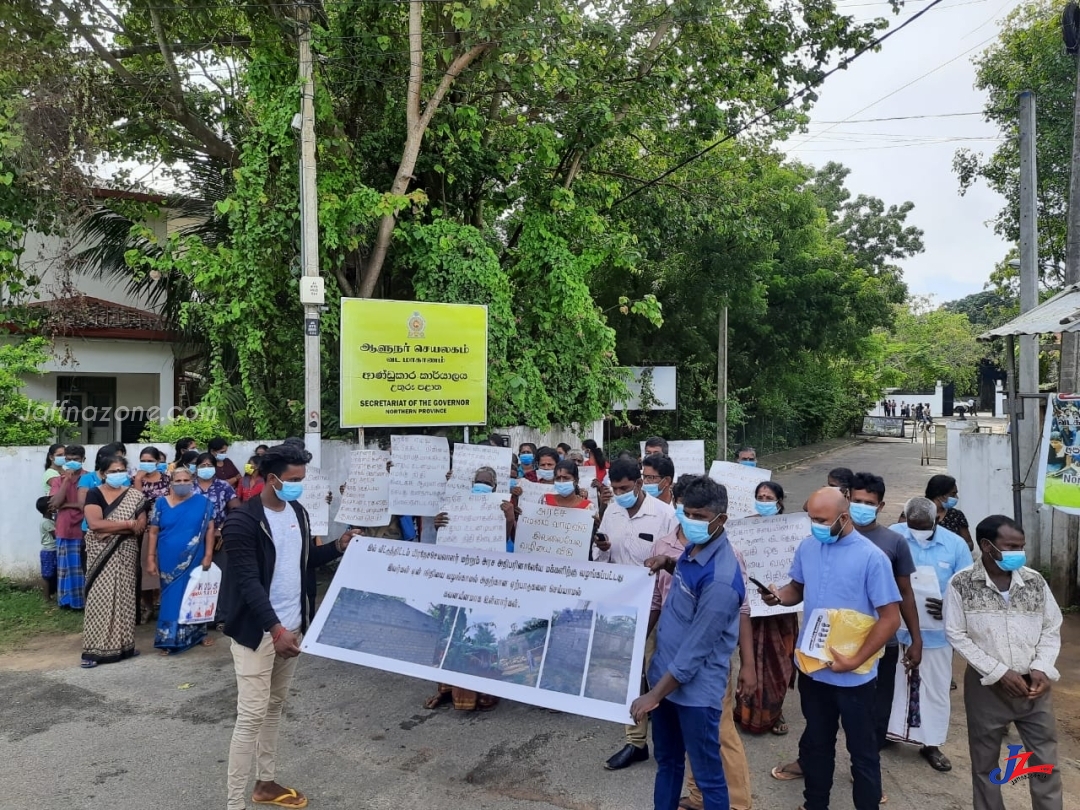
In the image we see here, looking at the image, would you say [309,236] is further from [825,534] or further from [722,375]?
[722,375]

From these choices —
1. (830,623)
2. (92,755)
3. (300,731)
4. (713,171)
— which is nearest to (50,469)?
(92,755)

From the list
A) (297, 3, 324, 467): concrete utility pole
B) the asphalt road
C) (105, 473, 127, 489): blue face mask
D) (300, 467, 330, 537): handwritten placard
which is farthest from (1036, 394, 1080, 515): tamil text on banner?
(105, 473, 127, 489): blue face mask

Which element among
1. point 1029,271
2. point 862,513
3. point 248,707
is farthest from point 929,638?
point 1029,271

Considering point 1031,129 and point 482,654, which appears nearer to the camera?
point 482,654

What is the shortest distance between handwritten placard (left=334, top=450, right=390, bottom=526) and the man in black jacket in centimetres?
379

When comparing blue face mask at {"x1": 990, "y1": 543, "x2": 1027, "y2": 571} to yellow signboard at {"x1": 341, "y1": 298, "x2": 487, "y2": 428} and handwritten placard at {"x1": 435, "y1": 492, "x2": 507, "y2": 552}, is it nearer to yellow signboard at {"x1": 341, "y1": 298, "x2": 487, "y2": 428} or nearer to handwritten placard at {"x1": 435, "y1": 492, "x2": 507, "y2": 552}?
handwritten placard at {"x1": 435, "y1": 492, "x2": 507, "y2": 552}

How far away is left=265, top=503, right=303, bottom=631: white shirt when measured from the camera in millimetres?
3746

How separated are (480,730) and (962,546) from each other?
3081mm

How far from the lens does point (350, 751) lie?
14.8 feet

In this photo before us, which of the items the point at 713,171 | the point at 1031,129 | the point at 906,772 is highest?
the point at 713,171

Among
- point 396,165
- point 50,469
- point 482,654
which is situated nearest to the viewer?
point 482,654

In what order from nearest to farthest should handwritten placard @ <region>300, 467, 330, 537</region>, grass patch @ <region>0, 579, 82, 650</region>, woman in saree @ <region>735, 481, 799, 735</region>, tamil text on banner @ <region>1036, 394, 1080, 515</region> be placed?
woman in saree @ <region>735, 481, 799, 735</region>, tamil text on banner @ <region>1036, 394, 1080, 515</region>, grass patch @ <region>0, 579, 82, 650</region>, handwritten placard @ <region>300, 467, 330, 537</region>

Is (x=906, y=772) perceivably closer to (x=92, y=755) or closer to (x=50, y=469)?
(x=92, y=755)

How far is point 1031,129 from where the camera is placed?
820 centimetres
